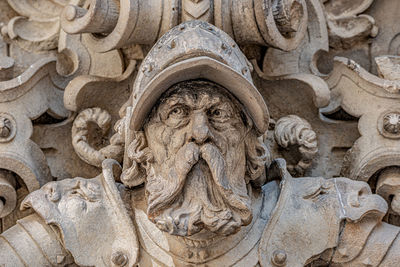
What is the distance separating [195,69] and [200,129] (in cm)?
16

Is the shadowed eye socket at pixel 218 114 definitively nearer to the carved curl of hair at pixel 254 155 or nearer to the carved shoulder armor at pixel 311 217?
the carved curl of hair at pixel 254 155

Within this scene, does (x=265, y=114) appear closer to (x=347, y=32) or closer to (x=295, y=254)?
(x=295, y=254)

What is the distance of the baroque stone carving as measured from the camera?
2.67 meters

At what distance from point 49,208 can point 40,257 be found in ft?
0.48

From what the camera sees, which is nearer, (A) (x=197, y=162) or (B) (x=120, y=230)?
(A) (x=197, y=162)

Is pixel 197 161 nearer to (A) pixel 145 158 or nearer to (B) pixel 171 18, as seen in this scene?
(A) pixel 145 158

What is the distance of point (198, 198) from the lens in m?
2.62

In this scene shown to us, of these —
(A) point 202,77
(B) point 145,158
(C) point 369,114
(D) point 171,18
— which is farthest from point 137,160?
(C) point 369,114

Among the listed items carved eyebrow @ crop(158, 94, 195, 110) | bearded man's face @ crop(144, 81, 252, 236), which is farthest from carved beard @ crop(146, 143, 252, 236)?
carved eyebrow @ crop(158, 94, 195, 110)

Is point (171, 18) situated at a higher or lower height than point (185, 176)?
higher

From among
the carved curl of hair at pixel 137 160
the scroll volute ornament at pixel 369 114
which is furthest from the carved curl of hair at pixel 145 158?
the scroll volute ornament at pixel 369 114

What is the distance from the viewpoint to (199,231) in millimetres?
2633

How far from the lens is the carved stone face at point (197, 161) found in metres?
2.61

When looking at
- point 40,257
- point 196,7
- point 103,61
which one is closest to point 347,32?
point 196,7
